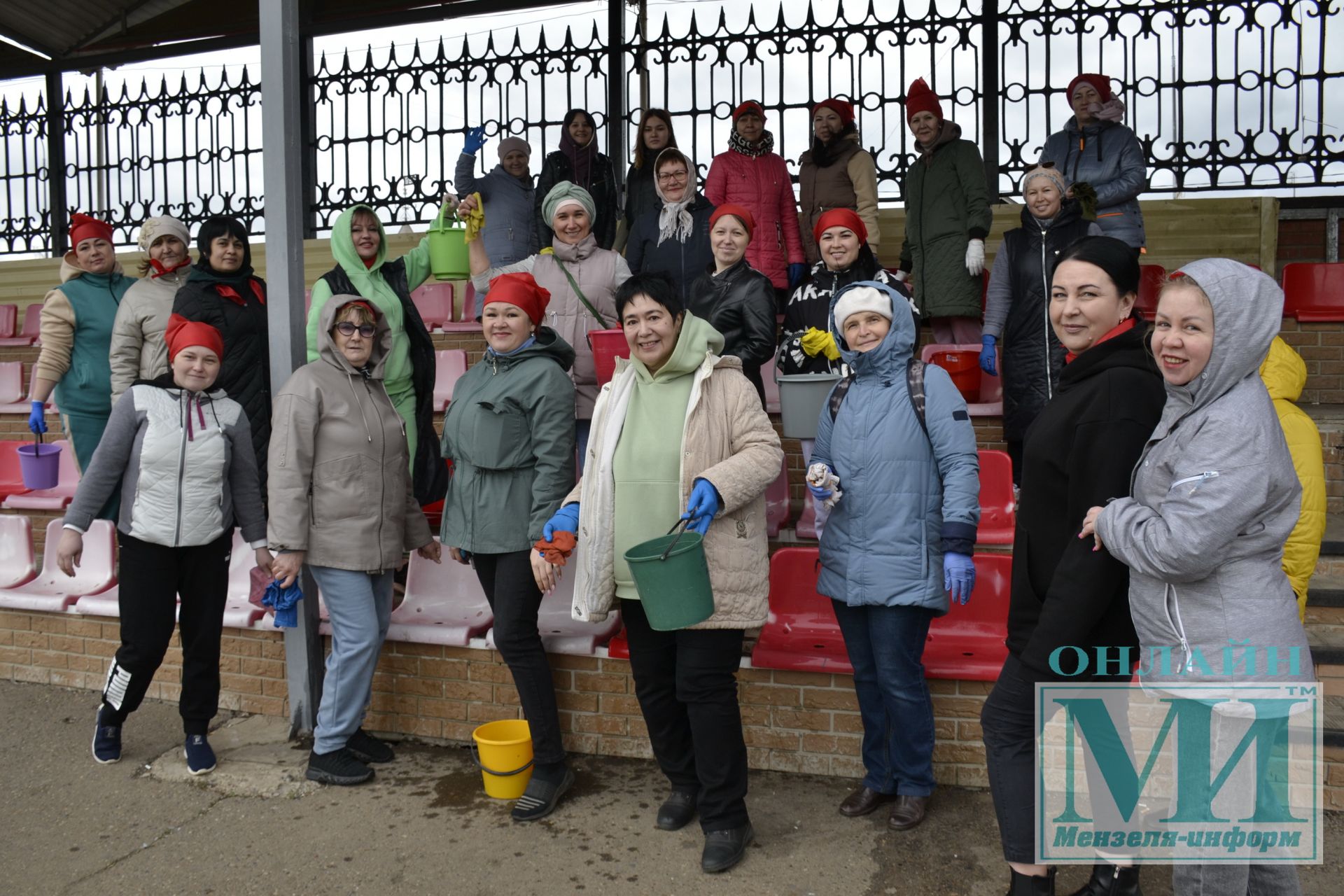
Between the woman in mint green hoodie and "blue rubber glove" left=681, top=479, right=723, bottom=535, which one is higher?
the woman in mint green hoodie

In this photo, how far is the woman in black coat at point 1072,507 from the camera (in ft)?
7.77

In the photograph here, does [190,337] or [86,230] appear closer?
[190,337]

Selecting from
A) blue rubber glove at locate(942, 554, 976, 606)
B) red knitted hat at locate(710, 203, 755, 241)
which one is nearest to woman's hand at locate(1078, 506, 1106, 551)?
blue rubber glove at locate(942, 554, 976, 606)

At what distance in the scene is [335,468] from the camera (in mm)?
3754

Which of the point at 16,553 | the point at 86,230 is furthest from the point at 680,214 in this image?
the point at 16,553

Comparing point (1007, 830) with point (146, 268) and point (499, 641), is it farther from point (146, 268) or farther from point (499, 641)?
point (146, 268)

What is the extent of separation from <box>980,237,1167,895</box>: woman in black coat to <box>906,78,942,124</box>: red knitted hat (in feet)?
11.7

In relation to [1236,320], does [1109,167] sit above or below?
above

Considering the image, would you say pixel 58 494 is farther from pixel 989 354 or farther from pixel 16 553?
pixel 989 354

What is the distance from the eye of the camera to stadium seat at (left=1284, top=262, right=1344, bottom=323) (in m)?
6.88

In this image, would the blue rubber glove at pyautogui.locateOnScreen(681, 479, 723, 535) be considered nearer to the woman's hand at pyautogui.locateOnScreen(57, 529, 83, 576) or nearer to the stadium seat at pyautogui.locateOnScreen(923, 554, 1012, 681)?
the stadium seat at pyautogui.locateOnScreen(923, 554, 1012, 681)

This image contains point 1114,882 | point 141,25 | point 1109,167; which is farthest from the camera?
point 141,25

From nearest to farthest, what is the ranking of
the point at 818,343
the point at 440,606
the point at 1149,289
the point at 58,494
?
the point at 818,343 < the point at 440,606 < the point at 58,494 < the point at 1149,289

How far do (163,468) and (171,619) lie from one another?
0.59 metres
